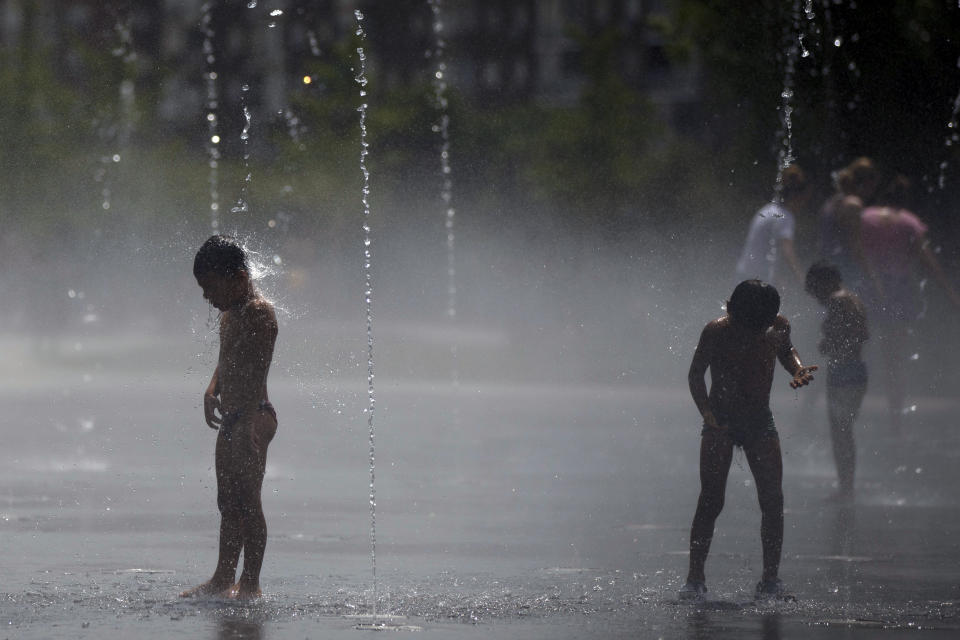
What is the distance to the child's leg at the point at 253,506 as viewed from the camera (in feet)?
24.9

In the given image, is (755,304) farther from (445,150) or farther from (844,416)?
(445,150)

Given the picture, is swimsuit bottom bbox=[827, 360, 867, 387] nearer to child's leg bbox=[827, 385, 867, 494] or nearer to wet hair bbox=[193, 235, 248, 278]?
child's leg bbox=[827, 385, 867, 494]

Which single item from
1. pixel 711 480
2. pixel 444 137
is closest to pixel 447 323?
pixel 444 137

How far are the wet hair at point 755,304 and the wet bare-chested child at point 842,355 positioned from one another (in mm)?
3122

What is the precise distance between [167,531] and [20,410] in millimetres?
8808

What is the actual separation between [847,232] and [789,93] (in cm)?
1461

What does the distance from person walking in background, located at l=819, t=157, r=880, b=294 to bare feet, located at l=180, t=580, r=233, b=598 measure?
7.45 meters

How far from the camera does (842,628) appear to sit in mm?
7098

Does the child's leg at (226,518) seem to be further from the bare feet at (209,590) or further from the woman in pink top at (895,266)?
the woman in pink top at (895,266)

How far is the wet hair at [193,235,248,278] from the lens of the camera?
757cm

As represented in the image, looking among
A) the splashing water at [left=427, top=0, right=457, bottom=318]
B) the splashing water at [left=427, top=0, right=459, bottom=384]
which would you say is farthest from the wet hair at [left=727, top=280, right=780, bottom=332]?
the splashing water at [left=427, top=0, right=457, bottom=318]

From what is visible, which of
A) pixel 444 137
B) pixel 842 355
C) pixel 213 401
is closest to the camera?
pixel 213 401

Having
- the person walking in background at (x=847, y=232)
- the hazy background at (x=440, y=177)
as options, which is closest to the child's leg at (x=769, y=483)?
the person walking in background at (x=847, y=232)

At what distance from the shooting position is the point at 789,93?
28781mm
